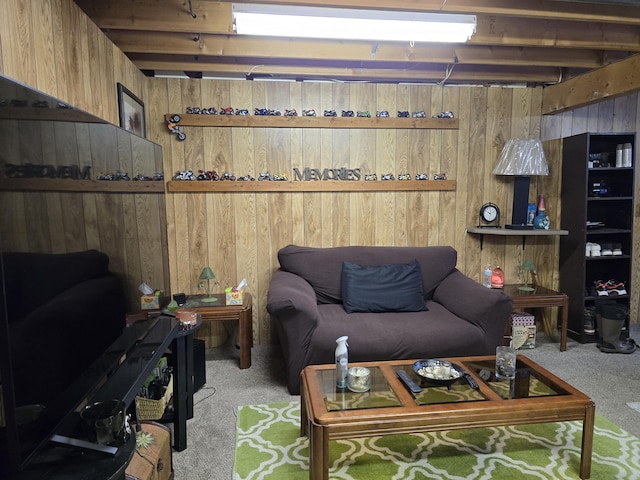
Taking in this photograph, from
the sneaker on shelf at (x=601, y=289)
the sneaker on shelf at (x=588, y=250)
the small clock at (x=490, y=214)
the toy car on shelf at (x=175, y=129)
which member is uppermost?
the toy car on shelf at (x=175, y=129)

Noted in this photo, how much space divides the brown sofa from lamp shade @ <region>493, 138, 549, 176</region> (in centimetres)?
83

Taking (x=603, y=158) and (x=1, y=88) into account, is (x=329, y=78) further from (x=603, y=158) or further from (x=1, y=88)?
(x=1, y=88)

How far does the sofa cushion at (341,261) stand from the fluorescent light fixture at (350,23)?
151 centimetres

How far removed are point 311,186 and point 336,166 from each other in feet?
0.91

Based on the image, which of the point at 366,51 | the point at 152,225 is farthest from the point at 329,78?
the point at 152,225

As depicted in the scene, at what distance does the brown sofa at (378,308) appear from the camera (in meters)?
2.46

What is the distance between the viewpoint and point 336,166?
11.1 ft

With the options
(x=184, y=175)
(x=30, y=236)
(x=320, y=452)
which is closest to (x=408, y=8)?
(x=184, y=175)

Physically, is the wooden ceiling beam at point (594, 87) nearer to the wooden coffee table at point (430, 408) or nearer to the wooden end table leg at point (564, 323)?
the wooden end table leg at point (564, 323)

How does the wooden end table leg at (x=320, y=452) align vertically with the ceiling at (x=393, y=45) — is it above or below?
below

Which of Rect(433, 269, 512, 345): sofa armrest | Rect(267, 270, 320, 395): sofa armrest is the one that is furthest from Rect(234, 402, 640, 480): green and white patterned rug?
Rect(433, 269, 512, 345): sofa armrest

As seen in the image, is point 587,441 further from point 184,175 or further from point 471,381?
point 184,175

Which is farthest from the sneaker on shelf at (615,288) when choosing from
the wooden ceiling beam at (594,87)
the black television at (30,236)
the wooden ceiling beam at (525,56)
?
the black television at (30,236)

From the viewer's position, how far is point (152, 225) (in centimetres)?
199
